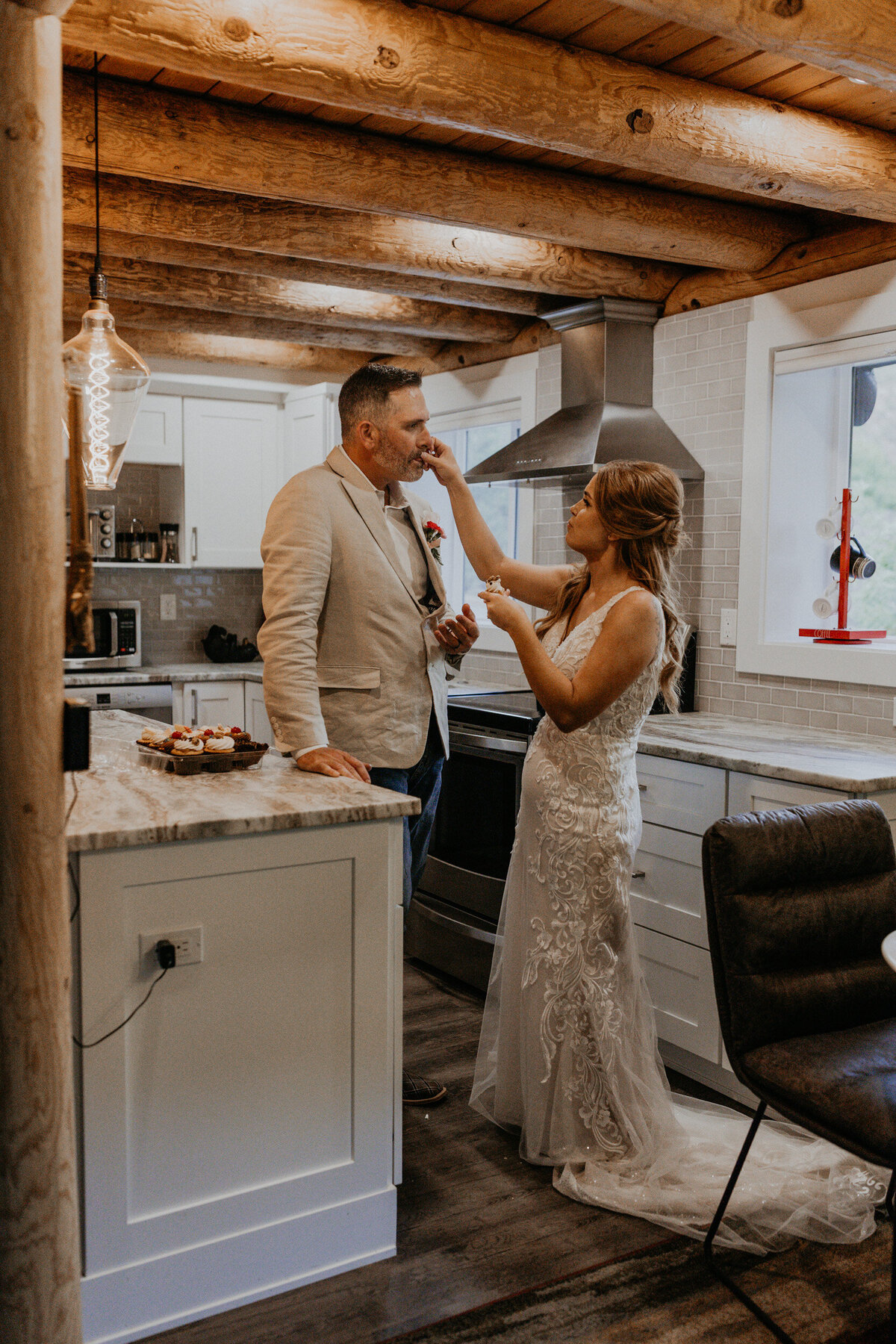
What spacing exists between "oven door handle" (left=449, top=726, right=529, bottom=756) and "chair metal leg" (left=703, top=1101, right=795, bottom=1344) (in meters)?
1.62

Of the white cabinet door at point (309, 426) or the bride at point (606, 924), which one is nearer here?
the bride at point (606, 924)

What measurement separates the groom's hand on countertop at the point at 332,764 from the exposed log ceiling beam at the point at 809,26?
159cm

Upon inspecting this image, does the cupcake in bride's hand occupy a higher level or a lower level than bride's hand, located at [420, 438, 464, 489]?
lower

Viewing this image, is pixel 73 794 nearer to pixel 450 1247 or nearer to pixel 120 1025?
pixel 120 1025

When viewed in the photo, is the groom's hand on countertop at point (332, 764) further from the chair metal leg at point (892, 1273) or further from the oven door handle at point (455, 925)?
the oven door handle at point (455, 925)

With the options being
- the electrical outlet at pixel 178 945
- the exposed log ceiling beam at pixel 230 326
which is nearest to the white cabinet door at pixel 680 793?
the electrical outlet at pixel 178 945

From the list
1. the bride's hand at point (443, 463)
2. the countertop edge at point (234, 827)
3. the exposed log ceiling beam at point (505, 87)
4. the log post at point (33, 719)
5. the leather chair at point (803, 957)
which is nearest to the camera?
the log post at point (33, 719)

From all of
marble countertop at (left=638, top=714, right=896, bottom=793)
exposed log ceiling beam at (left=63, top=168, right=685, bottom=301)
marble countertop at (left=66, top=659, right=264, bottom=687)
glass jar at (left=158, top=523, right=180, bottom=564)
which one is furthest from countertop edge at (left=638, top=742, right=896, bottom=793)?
glass jar at (left=158, top=523, right=180, bottom=564)

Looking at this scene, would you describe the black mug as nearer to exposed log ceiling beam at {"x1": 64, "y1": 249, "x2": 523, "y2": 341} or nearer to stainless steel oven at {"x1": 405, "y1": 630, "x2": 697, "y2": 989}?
stainless steel oven at {"x1": 405, "y1": 630, "x2": 697, "y2": 989}

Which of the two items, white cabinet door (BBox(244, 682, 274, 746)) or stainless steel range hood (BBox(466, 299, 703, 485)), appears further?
white cabinet door (BBox(244, 682, 274, 746))

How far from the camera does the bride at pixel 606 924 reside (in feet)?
8.11

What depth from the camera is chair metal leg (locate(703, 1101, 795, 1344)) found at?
2047 millimetres

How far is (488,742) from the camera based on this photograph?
3.86 m

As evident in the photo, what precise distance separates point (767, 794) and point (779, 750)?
0.79ft
